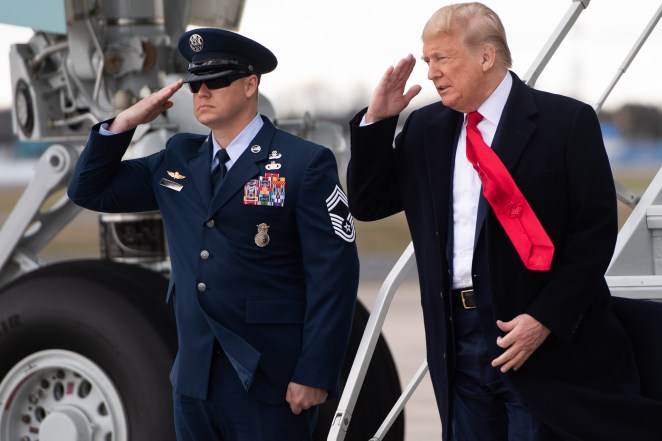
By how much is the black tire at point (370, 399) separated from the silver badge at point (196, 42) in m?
1.42

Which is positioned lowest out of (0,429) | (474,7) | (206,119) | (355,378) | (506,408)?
(0,429)

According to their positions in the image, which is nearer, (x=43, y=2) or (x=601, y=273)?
(x=601, y=273)

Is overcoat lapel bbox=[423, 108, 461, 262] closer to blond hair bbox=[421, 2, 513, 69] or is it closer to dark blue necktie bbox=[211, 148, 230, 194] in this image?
blond hair bbox=[421, 2, 513, 69]

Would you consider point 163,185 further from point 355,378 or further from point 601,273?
point 601,273

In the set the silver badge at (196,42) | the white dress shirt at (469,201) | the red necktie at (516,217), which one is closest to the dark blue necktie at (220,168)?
the silver badge at (196,42)

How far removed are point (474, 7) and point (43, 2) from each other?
2229 millimetres

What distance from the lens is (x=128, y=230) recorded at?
5.09m

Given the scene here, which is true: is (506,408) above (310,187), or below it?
below

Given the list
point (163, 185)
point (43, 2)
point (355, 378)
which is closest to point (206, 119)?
point (163, 185)

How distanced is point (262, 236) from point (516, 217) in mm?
740

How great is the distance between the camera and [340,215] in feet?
10.6

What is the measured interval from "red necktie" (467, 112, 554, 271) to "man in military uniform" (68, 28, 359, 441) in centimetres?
56

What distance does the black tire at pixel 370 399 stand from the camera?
431 cm

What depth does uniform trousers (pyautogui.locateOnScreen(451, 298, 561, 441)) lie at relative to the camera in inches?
110
